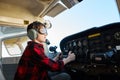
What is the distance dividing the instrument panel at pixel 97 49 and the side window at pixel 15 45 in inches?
87.0

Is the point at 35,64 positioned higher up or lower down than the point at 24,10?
lower down

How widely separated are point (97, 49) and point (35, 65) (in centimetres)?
71

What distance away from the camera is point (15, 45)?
4582mm

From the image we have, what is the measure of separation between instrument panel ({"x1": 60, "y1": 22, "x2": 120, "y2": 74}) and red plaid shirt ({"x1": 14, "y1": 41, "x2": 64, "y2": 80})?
12.5 inches

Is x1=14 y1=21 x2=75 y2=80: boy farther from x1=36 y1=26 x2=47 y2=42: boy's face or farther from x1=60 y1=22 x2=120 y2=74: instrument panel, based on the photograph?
x1=60 y1=22 x2=120 y2=74: instrument panel

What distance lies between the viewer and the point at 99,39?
6.68 feet

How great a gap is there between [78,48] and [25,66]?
72cm

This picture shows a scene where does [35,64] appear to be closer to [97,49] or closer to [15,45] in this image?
[97,49]

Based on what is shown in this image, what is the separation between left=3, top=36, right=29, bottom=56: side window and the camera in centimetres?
441

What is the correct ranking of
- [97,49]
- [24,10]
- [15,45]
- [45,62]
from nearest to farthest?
[45,62] → [97,49] → [24,10] → [15,45]

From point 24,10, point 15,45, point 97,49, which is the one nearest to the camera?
point 97,49

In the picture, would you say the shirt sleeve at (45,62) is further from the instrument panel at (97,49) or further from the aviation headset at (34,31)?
the instrument panel at (97,49)

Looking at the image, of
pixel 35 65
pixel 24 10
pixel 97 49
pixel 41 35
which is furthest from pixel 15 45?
pixel 97 49

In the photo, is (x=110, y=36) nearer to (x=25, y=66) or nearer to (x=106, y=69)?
(x=106, y=69)
